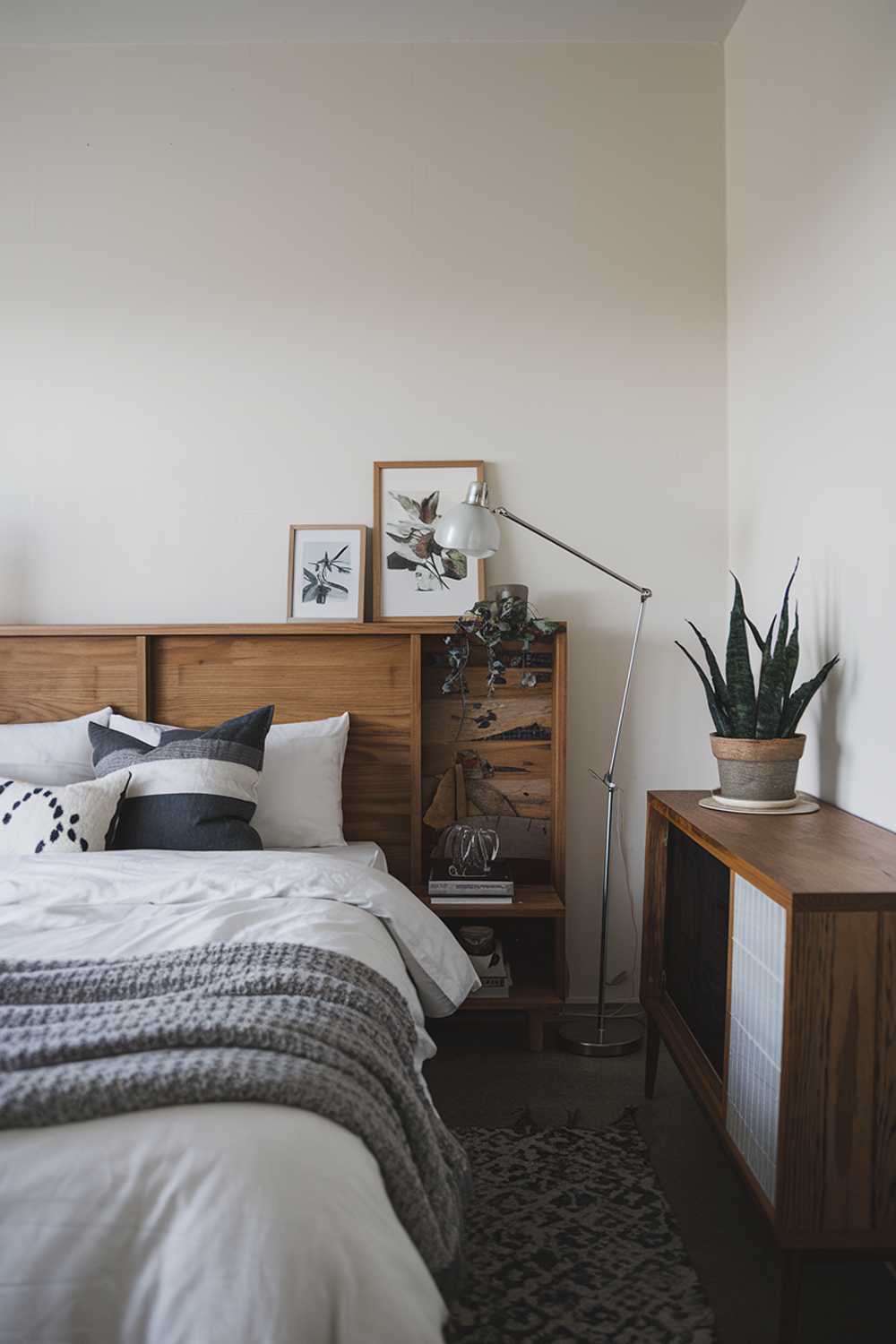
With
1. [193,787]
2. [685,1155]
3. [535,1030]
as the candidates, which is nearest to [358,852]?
[193,787]

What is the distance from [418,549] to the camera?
10.2 feet

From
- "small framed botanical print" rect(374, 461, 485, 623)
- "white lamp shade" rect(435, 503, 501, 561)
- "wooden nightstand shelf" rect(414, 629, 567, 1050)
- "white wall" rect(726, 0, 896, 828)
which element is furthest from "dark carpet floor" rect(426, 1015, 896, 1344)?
"white lamp shade" rect(435, 503, 501, 561)

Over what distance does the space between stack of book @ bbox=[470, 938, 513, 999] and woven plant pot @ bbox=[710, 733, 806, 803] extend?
0.96 meters

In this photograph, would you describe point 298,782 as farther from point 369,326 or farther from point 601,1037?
point 369,326

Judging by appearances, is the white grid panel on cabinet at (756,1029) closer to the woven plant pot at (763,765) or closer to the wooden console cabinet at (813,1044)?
the wooden console cabinet at (813,1044)

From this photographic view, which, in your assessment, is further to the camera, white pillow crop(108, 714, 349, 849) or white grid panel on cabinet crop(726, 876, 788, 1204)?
white pillow crop(108, 714, 349, 849)

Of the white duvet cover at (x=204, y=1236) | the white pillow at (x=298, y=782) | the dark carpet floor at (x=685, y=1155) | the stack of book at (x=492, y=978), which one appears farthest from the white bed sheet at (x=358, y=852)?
the white duvet cover at (x=204, y=1236)

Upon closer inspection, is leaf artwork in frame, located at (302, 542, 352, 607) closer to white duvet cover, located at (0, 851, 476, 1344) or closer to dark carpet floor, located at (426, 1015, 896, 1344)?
dark carpet floor, located at (426, 1015, 896, 1344)

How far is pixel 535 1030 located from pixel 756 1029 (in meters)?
1.22

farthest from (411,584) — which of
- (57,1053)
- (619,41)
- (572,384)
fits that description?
(57,1053)

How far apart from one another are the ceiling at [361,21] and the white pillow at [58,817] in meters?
2.39

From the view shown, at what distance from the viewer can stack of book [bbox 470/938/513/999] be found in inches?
110

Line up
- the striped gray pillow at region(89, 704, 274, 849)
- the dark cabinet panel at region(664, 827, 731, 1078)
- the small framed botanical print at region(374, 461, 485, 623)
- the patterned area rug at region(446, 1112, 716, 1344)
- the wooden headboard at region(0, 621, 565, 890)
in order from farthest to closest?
the small framed botanical print at region(374, 461, 485, 623)
the wooden headboard at region(0, 621, 565, 890)
the striped gray pillow at region(89, 704, 274, 849)
the dark cabinet panel at region(664, 827, 731, 1078)
the patterned area rug at region(446, 1112, 716, 1344)

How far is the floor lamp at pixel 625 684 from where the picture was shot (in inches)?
104
